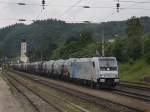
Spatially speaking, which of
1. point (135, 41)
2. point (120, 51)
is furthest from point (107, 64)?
point (120, 51)

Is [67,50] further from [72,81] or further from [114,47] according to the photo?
[72,81]

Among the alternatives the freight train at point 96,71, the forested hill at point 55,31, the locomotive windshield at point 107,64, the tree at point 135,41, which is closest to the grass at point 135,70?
the tree at point 135,41

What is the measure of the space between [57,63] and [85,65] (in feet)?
84.8

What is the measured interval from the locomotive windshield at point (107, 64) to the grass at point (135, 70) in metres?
16.6

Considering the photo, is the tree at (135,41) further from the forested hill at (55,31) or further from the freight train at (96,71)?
the forested hill at (55,31)

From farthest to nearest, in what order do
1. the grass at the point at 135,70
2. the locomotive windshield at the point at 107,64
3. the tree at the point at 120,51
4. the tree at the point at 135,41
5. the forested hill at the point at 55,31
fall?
1. the forested hill at the point at 55,31
2. the tree at the point at 120,51
3. the tree at the point at 135,41
4. the grass at the point at 135,70
5. the locomotive windshield at the point at 107,64

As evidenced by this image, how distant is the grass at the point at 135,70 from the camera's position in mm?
61756

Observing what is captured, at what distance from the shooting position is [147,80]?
54.9 m

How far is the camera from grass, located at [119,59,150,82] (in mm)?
61756

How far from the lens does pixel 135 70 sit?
6831 cm

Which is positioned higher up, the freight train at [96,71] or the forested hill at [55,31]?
the forested hill at [55,31]

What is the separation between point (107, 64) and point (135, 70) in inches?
1064

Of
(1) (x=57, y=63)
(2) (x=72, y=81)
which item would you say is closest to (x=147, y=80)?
(2) (x=72, y=81)

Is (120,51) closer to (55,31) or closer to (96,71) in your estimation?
(96,71)
